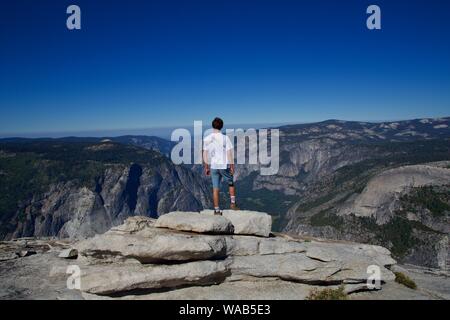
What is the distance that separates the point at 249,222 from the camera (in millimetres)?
26703

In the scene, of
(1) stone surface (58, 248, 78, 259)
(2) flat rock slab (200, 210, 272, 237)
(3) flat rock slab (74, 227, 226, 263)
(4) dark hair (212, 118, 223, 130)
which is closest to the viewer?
(3) flat rock slab (74, 227, 226, 263)

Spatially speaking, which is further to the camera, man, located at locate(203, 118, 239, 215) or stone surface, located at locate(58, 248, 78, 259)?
stone surface, located at locate(58, 248, 78, 259)

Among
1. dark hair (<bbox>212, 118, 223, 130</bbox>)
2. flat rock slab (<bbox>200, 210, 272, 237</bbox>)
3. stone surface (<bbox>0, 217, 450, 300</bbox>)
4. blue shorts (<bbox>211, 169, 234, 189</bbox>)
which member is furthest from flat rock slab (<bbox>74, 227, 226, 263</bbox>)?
dark hair (<bbox>212, 118, 223, 130</bbox>)

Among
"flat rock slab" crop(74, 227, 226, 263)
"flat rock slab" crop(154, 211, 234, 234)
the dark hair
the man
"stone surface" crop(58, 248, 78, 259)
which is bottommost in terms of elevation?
"stone surface" crop(58, 248, 78, 259)

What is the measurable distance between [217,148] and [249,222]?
5.98 meters

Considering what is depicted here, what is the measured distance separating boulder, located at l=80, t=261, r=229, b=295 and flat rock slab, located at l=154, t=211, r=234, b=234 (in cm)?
255

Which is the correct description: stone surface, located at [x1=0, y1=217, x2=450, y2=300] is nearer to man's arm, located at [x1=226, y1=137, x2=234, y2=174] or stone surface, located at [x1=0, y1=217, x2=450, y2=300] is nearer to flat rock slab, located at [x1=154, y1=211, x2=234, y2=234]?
flat rock slab, located at [x1=154, y1=211, x2=234, y2=234]

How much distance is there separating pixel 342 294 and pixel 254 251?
598cm

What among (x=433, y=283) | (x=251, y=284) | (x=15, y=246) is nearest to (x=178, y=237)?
(x=251, y=284)

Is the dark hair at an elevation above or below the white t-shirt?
above

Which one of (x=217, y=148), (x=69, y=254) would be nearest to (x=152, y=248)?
(x=217, y=148)

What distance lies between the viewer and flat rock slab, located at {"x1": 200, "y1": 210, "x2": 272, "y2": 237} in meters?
26.4

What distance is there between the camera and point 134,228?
25.6 metres

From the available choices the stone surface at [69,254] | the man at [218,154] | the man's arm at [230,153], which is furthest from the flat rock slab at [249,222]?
the stone surface at [69,254]
